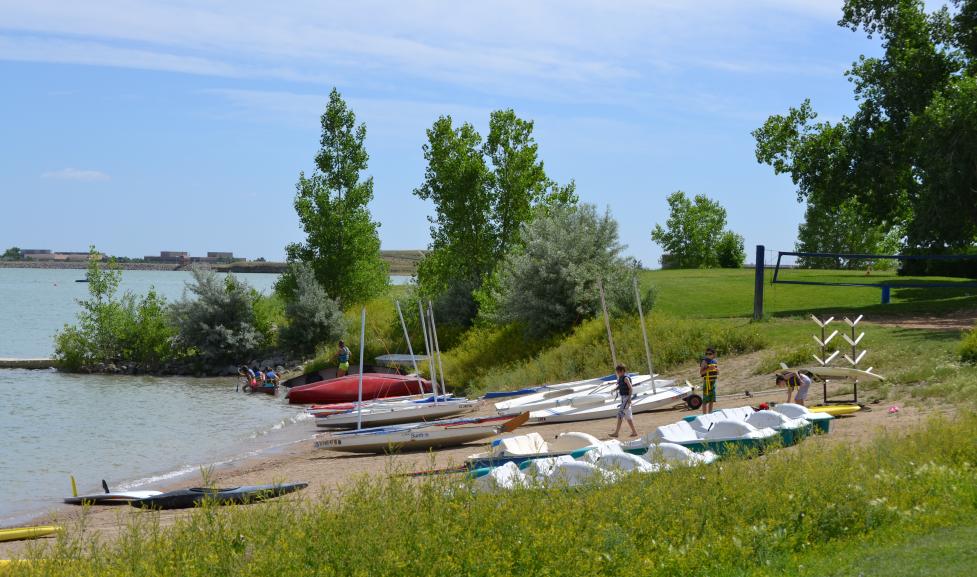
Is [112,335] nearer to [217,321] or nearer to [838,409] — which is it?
[217,321]

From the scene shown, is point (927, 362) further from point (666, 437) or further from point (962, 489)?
point (962, 489)

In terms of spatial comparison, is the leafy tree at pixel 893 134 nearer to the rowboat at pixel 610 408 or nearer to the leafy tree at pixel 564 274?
the leafy tree at pixel 564 274

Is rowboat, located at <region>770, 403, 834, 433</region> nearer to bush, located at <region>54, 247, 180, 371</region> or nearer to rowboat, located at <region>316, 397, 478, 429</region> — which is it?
rowboat, located at <region>316, 397, 478, 429</region>

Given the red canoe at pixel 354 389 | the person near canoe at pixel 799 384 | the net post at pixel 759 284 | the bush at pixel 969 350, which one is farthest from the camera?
the red canoe at pixel 354 389

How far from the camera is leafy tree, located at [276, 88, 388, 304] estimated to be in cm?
6025

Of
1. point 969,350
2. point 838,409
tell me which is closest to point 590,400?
point 838,409

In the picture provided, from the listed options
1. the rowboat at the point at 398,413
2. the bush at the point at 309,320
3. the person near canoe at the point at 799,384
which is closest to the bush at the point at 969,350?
the person near canoe at the point at 799,384

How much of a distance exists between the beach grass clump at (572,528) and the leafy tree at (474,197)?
36512 mm

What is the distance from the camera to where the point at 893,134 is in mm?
38844

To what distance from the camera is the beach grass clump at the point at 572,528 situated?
886 centimetres

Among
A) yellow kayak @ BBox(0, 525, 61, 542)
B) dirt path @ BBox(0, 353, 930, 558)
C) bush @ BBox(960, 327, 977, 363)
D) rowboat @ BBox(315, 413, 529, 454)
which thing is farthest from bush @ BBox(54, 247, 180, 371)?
bush @ BBox(960, 327, 977, 363)

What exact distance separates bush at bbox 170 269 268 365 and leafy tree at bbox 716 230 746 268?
4462 centimetres

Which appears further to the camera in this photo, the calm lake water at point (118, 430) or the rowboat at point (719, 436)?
the calm lake water at point (118, 430)

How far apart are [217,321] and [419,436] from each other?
118 feet
